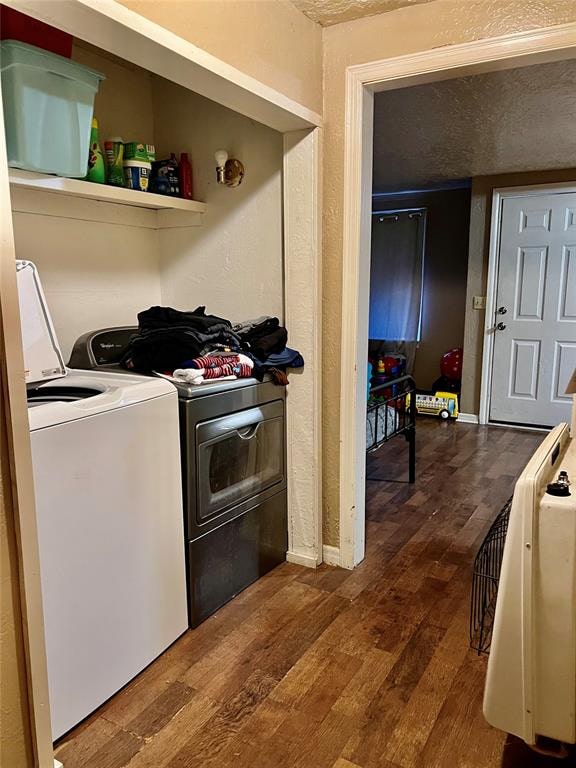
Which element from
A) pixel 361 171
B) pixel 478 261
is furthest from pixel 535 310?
pixel 361 171

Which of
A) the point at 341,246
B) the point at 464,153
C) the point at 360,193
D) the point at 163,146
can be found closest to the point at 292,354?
the point at 341,246

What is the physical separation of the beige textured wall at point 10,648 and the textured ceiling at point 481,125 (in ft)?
8.48

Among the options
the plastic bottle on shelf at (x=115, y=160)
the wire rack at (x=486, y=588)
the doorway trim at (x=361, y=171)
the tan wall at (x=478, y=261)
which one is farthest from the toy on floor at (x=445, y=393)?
the plastic bottle on shelf at (x=115, y=160)

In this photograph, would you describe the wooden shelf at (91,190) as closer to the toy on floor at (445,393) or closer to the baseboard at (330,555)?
the baseboard at (330,555)

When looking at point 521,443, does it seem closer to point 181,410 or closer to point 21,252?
point 181,410

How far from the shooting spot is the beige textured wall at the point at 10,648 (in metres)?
1.17

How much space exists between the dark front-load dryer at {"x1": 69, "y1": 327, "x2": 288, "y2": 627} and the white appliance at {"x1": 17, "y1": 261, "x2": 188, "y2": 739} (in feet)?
0.22

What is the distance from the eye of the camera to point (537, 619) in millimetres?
1194

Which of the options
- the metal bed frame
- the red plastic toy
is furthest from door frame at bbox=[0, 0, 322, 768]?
the red plastic toy

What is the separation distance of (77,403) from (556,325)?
427 centimetres

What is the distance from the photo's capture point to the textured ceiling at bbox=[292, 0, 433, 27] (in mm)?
1924

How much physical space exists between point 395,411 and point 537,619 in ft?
7.09

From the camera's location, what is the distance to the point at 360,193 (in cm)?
216

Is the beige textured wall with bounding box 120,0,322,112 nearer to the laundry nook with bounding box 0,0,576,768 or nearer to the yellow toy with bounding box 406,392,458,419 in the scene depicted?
the laundry nook with bounding box 0,0,576,768
